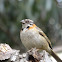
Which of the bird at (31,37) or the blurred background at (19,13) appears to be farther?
the blurred background at (19,13)

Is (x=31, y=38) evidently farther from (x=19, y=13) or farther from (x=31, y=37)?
(x=19, y=13)

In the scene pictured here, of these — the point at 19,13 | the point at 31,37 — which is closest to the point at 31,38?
the point at 31,37

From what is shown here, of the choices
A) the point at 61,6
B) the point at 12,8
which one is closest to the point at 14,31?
the point at 12,8

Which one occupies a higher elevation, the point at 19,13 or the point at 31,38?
the point at 19,13

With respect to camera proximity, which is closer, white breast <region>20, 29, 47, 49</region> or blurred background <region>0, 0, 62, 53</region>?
white breast <region>20, 29, 47, 49</region>

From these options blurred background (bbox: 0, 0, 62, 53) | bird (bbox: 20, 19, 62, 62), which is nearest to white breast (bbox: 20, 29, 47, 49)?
bird (bbox: 20, 19, 62, 62)

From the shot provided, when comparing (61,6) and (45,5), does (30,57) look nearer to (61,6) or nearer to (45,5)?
(45,5)

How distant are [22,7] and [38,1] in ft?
2.40

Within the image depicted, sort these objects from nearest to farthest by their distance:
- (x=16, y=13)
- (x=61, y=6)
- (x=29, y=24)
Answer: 1. (x=29, y=24)
2. (x=16, y=13)
3. (x=61, y=6)

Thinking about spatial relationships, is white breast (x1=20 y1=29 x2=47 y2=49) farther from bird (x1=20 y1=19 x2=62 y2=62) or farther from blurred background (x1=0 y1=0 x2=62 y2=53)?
blurred background (x1=0 y1=0 x2=62 y2=53)

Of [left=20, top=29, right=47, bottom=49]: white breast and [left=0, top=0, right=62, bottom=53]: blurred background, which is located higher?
[left=0, top=0, right=62, bottom=53]: blurred background

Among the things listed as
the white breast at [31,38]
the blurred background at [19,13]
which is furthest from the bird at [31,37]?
the blurred background at [19,13]

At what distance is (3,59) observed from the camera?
9.63 ft

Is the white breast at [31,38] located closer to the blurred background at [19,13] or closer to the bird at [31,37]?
the bird at [31,37]
